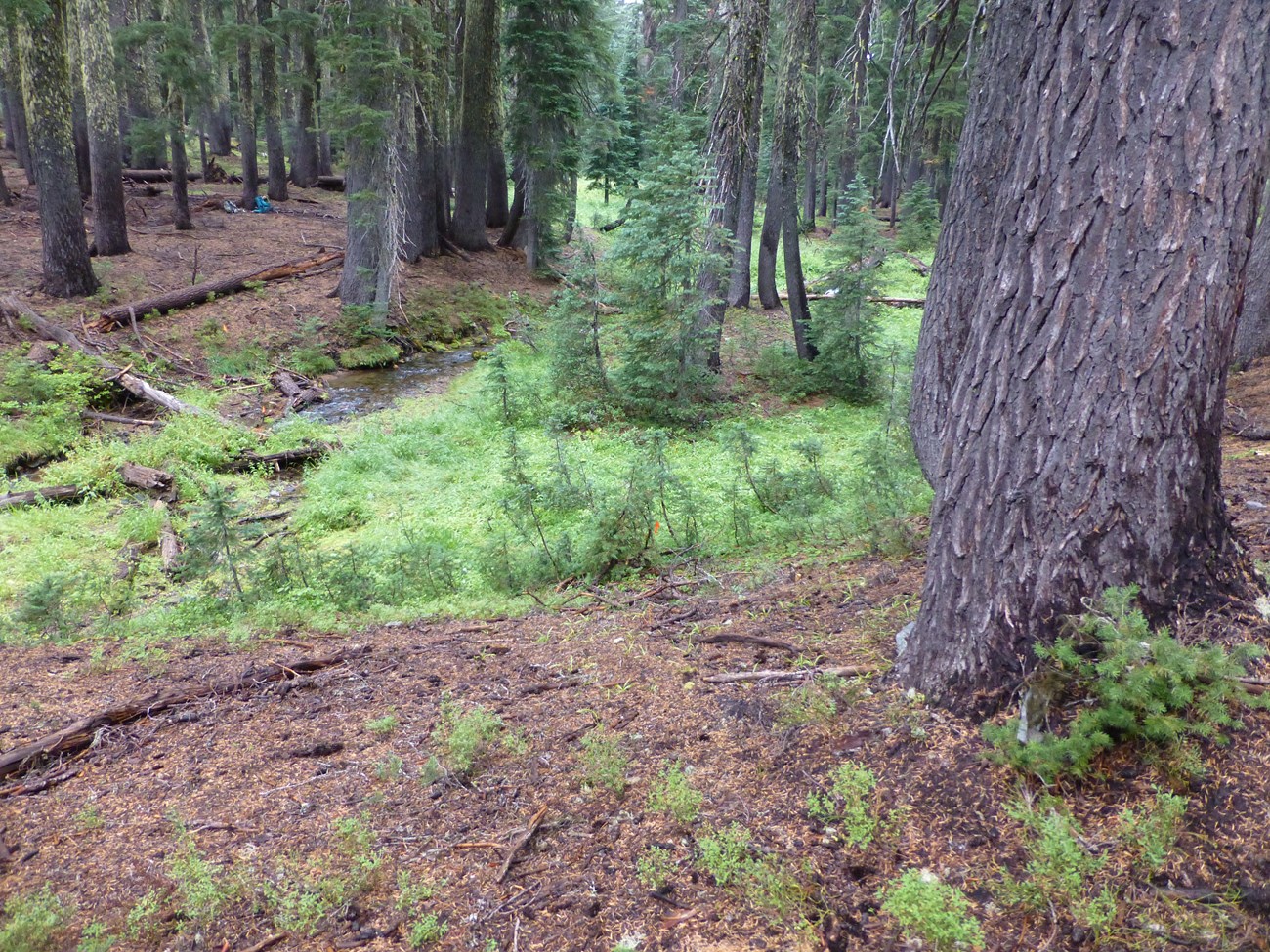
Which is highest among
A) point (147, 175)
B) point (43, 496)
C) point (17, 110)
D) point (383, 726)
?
point (17, 110)

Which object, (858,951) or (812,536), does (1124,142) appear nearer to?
(858,951)

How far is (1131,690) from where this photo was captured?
224cm

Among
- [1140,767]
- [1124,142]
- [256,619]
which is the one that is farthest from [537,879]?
[256,619]

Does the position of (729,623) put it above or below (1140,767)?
below

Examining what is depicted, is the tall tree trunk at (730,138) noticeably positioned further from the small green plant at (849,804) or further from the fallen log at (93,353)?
the small green plant at (849,804)

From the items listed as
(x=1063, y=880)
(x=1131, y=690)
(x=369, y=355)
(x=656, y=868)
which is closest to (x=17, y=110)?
(x=369, y=355)

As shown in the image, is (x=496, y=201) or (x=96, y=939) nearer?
(x=96, y=939)

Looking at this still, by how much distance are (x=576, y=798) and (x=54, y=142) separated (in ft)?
52.3

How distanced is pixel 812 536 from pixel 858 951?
4.10m

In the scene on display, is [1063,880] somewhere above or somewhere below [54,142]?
below

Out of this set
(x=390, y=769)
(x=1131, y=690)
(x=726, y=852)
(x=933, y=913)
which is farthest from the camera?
(x=390, y=769)

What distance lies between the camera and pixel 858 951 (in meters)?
2.04

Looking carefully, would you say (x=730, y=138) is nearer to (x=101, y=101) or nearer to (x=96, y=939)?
(x=96, y=939)

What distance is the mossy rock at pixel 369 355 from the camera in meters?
15.5
